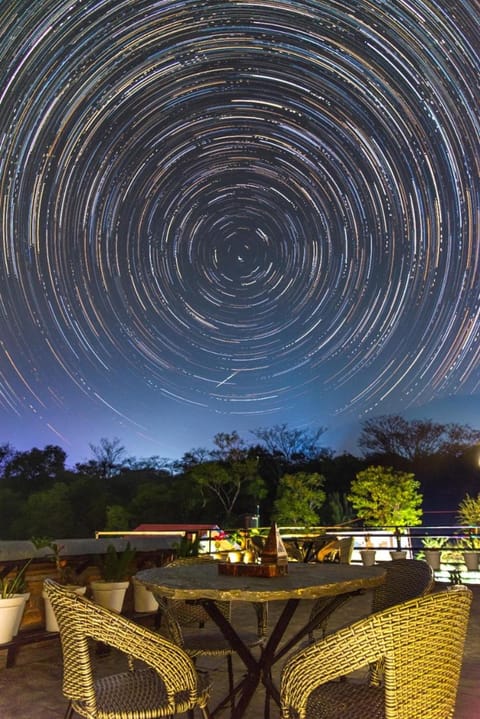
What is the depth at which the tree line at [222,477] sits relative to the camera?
75.7ft

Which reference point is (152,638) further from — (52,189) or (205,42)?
(52,189)

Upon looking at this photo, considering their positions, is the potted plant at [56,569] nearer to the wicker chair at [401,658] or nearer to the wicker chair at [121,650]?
the wicker chair at [121,650]

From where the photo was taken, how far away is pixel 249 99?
10508 millimetres

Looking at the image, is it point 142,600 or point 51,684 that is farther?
point 142,600

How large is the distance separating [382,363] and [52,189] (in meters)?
12.1

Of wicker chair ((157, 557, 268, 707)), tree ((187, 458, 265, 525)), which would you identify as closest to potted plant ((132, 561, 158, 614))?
wicker chair ((157, 557, 268, 707))

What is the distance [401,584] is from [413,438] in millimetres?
26665

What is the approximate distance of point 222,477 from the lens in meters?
25.5

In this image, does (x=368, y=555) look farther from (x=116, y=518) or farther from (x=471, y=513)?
(x=116, y=518)

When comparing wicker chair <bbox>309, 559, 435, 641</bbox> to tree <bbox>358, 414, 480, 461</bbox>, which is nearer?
wicker chair <bbox>309, 559, 435, 641</bbox>

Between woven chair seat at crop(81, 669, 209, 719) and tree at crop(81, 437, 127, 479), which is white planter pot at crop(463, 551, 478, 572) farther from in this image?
tree at crop(81, 437, 127, 479)

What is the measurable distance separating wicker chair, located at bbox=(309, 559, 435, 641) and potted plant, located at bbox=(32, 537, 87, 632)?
92.2 inches

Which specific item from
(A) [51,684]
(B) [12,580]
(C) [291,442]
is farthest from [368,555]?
(C) [291,442]

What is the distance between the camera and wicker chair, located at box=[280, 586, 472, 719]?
4.79 ft
